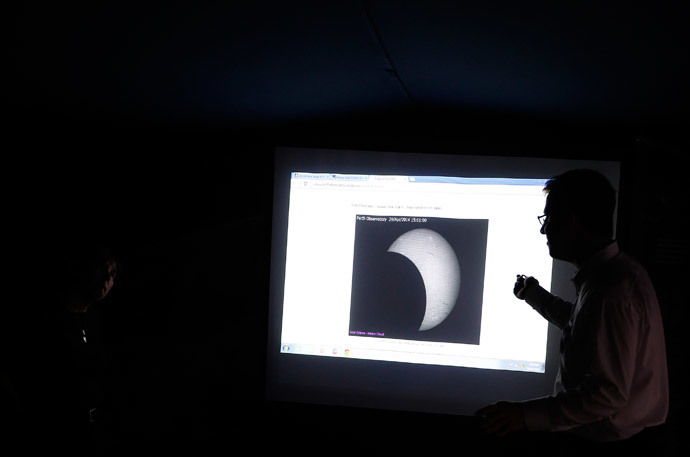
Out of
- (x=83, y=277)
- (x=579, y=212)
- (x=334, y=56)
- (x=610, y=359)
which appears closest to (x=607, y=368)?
(x=610, y=359)

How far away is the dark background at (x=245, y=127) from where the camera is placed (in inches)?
50.7

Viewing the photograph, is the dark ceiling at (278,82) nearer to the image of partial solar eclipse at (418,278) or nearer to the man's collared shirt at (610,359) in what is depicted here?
the image of partial solar eclipse at (418,278)

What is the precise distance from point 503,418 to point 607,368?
1.02ft

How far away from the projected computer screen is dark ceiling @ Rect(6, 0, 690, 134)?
393 mm

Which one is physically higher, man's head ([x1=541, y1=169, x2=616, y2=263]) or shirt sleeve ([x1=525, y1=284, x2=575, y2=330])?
man's head ([x1=541, y1=169, x2=616, y2=263])

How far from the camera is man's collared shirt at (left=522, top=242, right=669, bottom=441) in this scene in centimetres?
123

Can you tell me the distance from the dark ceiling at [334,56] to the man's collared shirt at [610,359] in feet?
1.98

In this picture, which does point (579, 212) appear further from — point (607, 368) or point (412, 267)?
point (412, 267)

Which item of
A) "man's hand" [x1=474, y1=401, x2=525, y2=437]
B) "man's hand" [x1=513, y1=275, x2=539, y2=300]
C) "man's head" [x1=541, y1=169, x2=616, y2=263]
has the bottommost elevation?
"man's hand" [x1=474, y1=401, x2=525, y2=437]

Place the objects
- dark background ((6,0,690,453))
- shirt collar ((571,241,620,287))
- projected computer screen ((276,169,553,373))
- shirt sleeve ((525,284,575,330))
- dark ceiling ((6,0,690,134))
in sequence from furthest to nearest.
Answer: projected computer screen ((276,169,553,373)) < shirt sleeve ((525,284,575,330)) < shirt collar ((571,241,620,287)) < dark background ((6,0,690,453)) < dark ceiling ((6,0,690,134))

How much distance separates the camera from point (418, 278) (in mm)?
2098

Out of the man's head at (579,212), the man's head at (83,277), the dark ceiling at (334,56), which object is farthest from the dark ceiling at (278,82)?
the man's head at (579,212)

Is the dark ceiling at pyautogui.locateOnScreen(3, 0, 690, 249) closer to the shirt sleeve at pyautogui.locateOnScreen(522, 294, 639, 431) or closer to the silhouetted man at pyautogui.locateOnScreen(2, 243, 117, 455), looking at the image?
the silhouetted man at pyautogui.locateOnScreen(2, 243, 117, 455)

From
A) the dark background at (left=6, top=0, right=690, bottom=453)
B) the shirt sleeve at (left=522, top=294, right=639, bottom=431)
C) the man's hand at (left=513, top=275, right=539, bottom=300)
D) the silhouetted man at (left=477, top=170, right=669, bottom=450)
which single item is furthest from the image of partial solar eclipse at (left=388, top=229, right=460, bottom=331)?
the shirt sleeve at (left=522, top=294, right=639, bottom=431)
